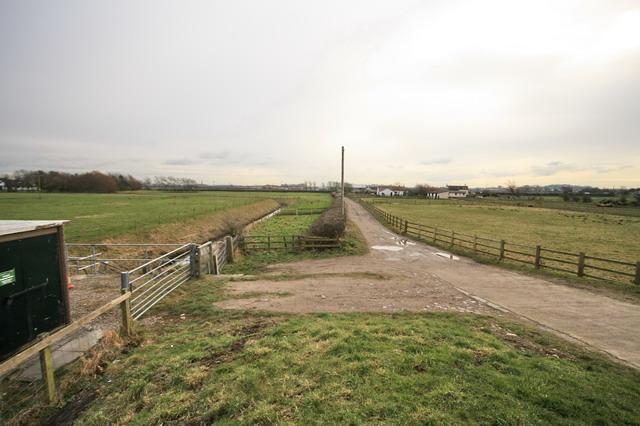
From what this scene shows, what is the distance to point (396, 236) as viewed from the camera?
22.4 meters

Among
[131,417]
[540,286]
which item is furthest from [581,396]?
[540,286]

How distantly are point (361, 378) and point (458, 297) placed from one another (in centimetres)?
624

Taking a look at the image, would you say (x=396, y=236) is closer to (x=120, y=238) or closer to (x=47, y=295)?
(x=47, y=295)

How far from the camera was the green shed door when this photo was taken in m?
5.01

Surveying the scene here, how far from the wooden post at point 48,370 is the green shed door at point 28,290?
1810mm

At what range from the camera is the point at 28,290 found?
5.43 meters

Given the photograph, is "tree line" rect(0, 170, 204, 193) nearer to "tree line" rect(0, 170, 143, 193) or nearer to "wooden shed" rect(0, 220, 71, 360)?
"tree line" rect(0, 170, 143, 193)

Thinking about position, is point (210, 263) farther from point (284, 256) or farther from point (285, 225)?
point (285, 225)

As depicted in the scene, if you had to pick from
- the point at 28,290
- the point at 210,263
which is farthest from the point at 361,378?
the point at 210,263

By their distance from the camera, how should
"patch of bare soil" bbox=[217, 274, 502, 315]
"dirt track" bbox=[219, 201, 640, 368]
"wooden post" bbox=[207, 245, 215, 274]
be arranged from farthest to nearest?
"wooden post" bbox=[207, 245, 215, 274] < "patch of bare soil" bbox=[217, 274, 502, 315] < "dirt track" bbox=[219, 201, 640, 368]

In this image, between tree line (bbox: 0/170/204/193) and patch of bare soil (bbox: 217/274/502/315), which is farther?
tree line (bbox: 0/170/204/193)

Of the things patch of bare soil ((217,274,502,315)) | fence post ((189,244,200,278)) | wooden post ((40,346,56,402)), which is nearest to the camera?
wooden post ((40,346,56,402))

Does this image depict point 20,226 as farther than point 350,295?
No

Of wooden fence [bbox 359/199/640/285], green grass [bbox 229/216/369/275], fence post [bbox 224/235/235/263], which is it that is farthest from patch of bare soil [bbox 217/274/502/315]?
wooden fence [bbox 359/199/640/285]
